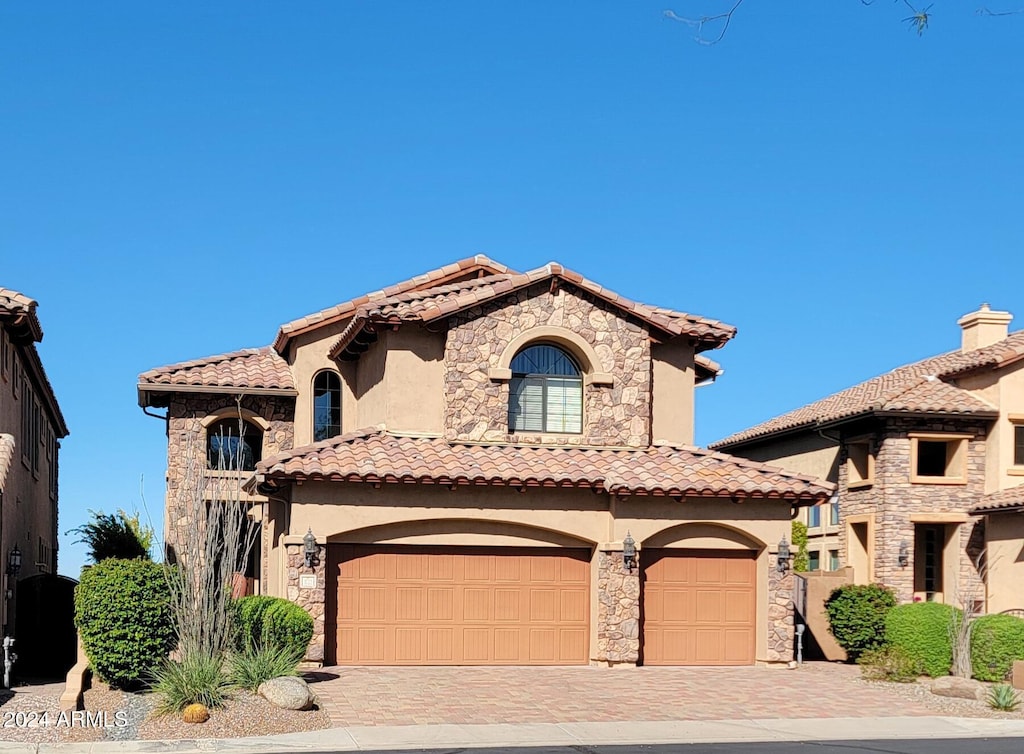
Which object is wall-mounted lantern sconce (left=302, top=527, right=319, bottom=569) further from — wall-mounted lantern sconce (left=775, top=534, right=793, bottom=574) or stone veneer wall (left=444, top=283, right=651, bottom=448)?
wall-mounted lantern sconce (left=775, top=534, right=793, bottom=574)

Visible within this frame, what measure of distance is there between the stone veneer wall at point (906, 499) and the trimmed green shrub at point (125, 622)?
1950cm

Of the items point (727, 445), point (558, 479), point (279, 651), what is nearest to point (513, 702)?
point (279, 651)

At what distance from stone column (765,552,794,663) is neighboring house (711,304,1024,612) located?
302 inches

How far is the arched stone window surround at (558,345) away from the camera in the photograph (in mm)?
26109

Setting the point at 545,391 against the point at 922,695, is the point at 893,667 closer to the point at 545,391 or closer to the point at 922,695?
the point at 922,695

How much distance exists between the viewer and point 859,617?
28562mm

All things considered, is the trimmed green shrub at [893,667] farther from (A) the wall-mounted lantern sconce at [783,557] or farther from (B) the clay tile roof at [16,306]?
(B) the clay tile roof at [16,306]

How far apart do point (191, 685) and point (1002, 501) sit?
2164cm

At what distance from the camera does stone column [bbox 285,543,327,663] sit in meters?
23.5

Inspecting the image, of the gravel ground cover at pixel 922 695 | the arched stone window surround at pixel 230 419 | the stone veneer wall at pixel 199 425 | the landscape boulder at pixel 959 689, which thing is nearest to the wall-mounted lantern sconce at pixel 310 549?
the stone veneer wall at pixel 199 425

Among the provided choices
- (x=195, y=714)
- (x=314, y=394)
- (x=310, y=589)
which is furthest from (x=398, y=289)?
(x=195, y=714)

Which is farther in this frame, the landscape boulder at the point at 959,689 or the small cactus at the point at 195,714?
the landscape boulder at the point at 959,689

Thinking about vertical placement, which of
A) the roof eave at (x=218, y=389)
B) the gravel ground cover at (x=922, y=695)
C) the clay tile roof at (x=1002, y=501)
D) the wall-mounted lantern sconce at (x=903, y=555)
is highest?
the roof eave at (x=218, y=389)

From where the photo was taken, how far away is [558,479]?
2455 cm
